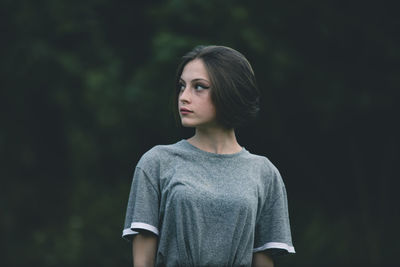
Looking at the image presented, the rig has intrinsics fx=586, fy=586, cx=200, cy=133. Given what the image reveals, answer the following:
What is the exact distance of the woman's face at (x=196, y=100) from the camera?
112 inches

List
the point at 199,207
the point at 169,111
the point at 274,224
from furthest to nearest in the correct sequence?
the point at 169,111 < the point at 274,224 < the point at 199,207

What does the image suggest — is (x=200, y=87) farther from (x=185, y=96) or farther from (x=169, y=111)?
(x=169, y=111)

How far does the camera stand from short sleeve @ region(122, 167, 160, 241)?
2763mm

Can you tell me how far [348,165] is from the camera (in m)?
8.39

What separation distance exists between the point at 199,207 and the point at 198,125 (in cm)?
42

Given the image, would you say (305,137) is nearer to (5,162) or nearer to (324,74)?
(324,74)

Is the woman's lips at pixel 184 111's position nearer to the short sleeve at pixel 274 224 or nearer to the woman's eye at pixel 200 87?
the woman's eye at pixel 200 87

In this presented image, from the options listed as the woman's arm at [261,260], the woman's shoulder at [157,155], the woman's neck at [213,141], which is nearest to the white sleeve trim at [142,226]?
the woman's shoulder at [157,155]

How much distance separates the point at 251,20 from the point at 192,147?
4.13 meters

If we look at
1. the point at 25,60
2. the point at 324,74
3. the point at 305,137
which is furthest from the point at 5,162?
the point at 324,74

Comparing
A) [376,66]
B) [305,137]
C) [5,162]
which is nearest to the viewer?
[376,66]

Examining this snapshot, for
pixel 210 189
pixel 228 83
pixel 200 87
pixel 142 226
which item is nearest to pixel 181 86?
pixel 200 87

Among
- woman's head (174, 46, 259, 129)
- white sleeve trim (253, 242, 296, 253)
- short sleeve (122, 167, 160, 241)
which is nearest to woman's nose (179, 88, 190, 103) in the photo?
woman's head (174, 46, 259, 129)

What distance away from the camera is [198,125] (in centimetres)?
290
